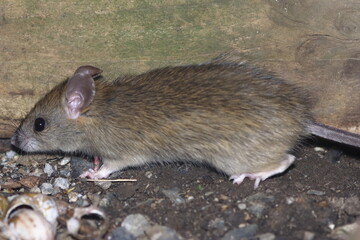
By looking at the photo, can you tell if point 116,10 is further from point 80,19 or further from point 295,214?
point 295,214

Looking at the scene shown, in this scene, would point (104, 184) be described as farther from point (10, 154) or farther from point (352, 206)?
point (352, 206)

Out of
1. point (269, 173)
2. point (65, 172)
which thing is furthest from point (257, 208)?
point (65, 172)

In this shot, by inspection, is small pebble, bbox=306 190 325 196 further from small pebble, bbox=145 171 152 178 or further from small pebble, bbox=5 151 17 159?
small pebble, bbox=5 151 17 159

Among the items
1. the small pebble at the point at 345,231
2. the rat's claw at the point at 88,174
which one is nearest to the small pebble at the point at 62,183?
the rat's claw at the point at 88,174

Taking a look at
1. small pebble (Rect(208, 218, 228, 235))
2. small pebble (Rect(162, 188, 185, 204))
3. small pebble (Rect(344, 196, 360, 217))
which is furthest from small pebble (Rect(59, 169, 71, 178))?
small pebble (Rect(344, 196, 360, 217))

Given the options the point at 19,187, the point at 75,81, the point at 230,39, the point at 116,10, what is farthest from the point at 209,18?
the point at 19,187

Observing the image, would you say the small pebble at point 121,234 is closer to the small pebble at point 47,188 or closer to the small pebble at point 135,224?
the small pebble at point 135,224

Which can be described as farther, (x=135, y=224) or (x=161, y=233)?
(x=135, y=224)
